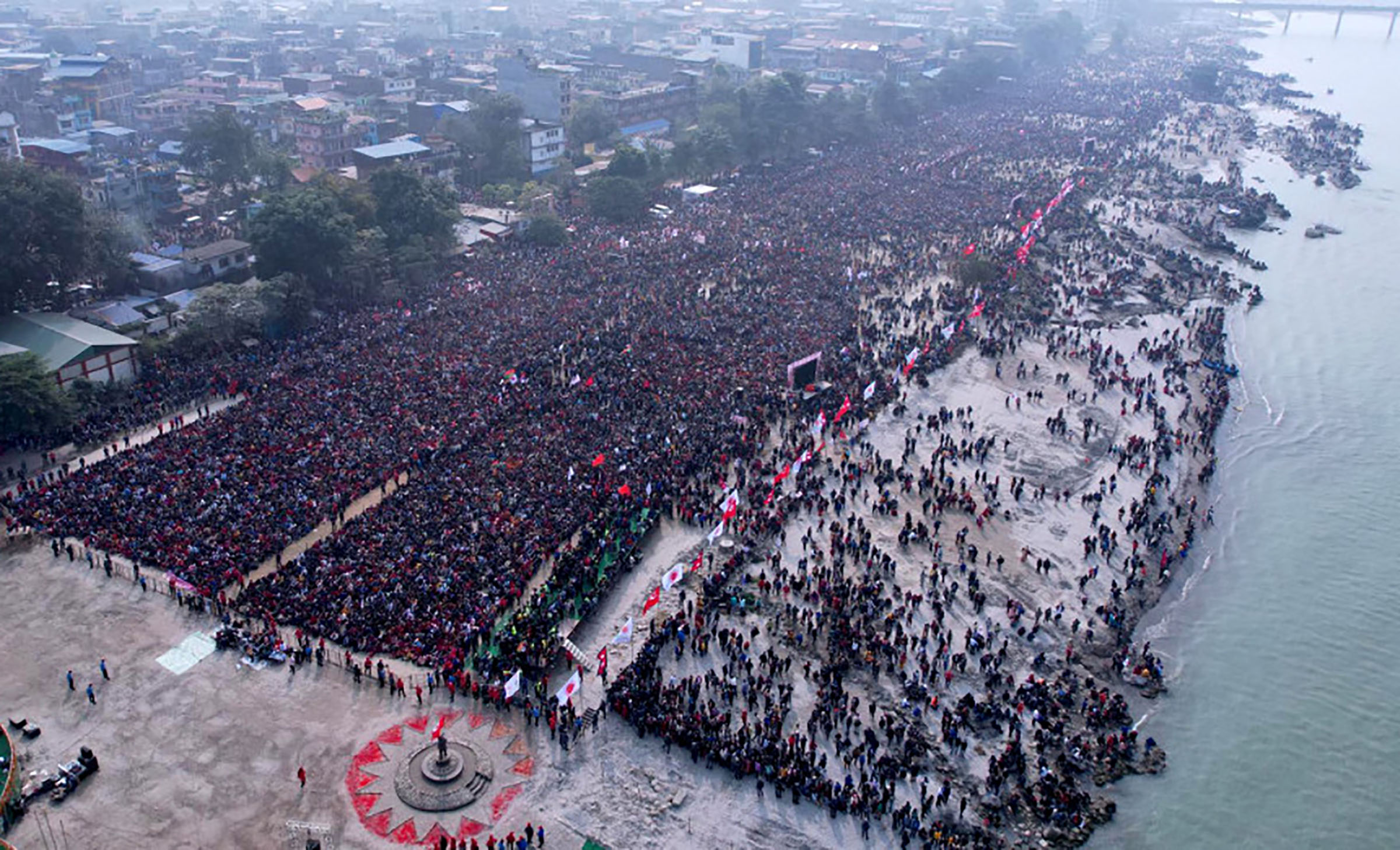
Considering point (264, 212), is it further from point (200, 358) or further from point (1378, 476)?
point (1378, 476)

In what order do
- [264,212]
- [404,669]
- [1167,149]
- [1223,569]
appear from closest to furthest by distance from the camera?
[404,669] → [1223,569] → [264,212] → [1167,149]

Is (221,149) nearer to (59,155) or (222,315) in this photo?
(59,155)

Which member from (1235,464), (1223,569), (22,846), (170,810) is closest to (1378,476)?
(1235,464)

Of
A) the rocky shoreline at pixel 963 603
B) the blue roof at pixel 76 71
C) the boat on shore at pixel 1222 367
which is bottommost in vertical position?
the rocky shoreline at pixel 963 603

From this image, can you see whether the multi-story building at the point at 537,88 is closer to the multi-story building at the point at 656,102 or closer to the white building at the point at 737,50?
the multi-story building at the point at 656,102

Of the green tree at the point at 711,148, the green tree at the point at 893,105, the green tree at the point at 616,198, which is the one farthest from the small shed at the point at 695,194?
the green tree at the point at 893,105
